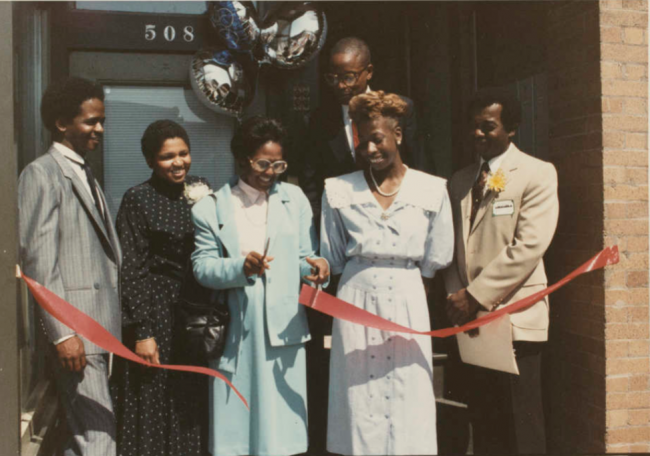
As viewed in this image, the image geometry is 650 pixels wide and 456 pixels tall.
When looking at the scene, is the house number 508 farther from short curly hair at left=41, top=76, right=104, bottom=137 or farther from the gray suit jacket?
the gray suit jacket

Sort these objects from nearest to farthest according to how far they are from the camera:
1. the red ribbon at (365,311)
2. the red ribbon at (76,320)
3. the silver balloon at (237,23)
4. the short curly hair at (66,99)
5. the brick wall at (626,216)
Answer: the red ribbon at (76,320) < the red ribbon at (365,311) < the short curly hair at (66,99) < the brick wall at (626,216) < the silver balloon at (237,23)

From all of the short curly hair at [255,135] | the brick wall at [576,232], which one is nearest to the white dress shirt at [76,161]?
the short curly hair at [255,135]

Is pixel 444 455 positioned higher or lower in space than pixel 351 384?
lower

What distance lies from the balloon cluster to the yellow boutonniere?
167 cm

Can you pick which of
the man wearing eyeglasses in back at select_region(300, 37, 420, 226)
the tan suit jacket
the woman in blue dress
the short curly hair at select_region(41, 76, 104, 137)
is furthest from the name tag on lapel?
the short curly hair at select_region(41, 76, 104, 137)

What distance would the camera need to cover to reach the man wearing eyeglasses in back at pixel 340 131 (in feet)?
13.2

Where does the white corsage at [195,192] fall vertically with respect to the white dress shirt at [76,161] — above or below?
below

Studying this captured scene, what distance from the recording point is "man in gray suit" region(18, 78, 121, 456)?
3.28 m

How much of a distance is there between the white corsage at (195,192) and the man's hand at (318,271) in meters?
0.70

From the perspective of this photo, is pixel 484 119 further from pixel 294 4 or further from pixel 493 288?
pixel 294 4

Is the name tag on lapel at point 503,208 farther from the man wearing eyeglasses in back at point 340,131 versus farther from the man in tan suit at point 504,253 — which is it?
the man wearing eyeglasses in back at point 340,131

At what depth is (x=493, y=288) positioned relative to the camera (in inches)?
138

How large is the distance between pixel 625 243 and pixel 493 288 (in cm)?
101

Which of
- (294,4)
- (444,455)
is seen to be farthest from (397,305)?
(294,4)
